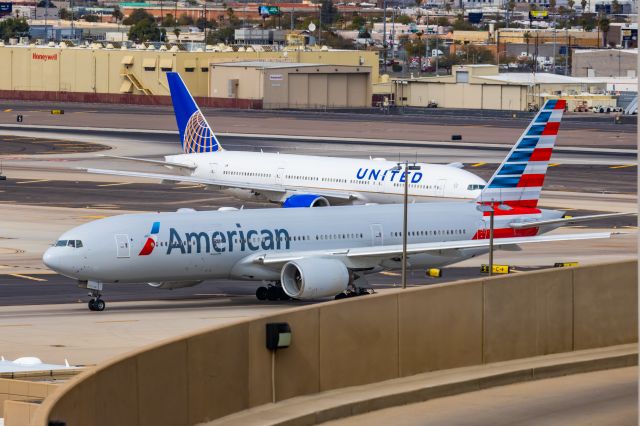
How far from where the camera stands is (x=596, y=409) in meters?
27.0

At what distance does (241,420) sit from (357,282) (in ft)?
106

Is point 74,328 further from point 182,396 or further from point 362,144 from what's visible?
point 362,144

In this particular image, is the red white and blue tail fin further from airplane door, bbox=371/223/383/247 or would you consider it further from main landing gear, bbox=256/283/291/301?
main landing gear, bbox=256/283/291/301

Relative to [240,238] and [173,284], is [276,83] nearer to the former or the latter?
[173,284]

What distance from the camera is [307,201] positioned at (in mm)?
80250

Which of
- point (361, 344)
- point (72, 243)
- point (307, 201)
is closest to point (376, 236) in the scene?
point (72, 243)

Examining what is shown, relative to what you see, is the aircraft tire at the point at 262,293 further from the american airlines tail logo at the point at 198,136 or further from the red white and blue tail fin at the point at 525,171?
the american airlines tail logo at the point at 198,136

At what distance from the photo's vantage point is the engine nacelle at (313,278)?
54.3m

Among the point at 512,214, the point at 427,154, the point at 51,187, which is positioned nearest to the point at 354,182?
the point at 512,214

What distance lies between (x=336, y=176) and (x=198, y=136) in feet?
45.4

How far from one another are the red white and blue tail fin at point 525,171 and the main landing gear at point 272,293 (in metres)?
12.8

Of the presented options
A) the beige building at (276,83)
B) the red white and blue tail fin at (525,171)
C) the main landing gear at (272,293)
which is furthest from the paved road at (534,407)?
the beige building at (276,83)

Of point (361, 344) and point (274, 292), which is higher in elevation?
point (361, 344)

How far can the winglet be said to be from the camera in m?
94.3
